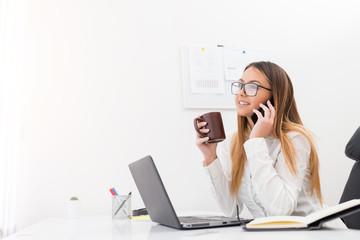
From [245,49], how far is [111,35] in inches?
30.8

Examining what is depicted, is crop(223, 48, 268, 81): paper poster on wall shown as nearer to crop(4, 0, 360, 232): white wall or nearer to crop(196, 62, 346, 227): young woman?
crop(4, 0, 360, 232): white wall

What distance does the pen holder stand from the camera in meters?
1.54

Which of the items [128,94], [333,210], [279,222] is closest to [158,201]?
[279,222]

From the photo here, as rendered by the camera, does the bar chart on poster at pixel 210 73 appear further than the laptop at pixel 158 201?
Yes

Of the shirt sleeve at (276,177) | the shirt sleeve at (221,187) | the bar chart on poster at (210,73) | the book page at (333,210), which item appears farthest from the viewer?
the bar chart on poster at (210,73)

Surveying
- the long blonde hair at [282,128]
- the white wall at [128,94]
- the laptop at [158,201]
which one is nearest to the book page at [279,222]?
the laptop at [158,201]

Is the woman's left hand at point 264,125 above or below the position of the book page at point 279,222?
above

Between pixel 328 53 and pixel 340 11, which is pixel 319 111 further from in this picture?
pixel 340 11

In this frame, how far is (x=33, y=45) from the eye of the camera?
80.3 inches

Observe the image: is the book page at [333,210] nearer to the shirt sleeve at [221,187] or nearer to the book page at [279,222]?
the book page at [279,222]

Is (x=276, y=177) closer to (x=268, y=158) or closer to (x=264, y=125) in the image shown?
(x=268, y=158)

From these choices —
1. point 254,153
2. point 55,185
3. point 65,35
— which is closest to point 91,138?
point 55,185

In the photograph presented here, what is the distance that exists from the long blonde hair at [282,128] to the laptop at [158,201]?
0.36 meters

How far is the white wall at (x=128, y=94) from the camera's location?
1989 millimetres
